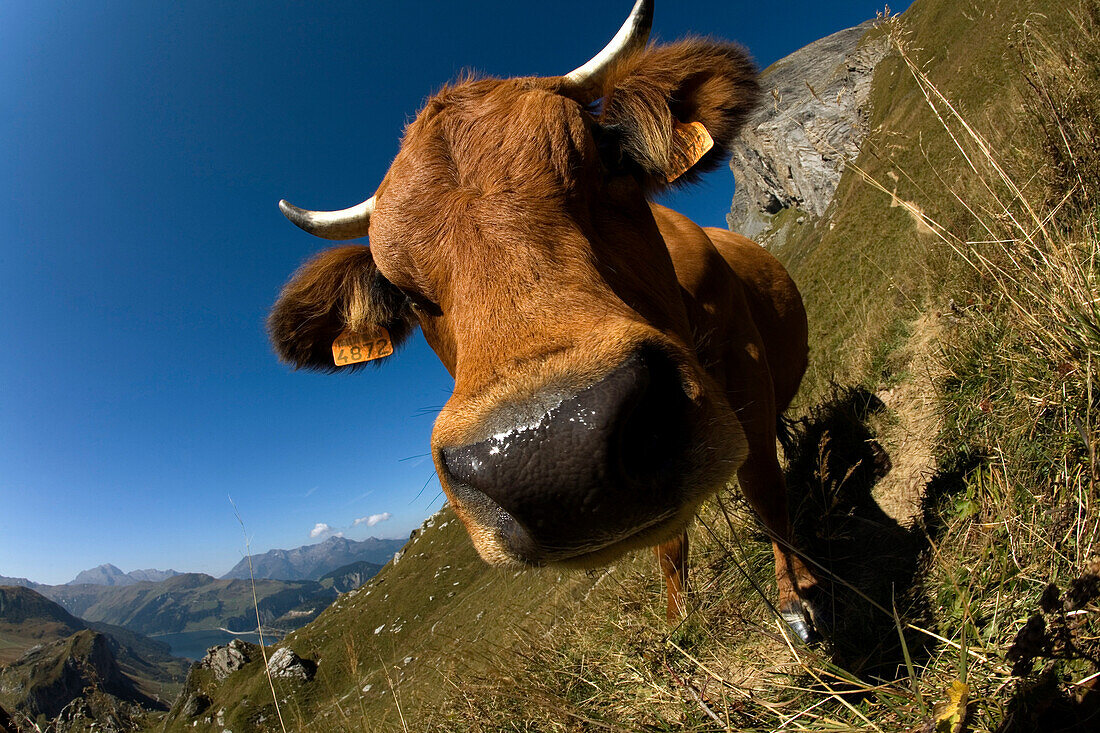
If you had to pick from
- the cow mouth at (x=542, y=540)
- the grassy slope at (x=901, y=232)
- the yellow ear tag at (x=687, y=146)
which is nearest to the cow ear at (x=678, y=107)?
the yellow ear tag at (x=687, y=146)

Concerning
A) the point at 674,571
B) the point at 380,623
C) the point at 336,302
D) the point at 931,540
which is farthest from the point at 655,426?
the point at 380,623

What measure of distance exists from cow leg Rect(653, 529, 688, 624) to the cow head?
8.00 ft

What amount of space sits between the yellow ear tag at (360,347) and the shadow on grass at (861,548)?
12.3 feet

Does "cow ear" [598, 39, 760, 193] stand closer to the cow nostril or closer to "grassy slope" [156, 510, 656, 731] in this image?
the cow nostril

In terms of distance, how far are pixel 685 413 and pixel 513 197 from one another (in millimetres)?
1356

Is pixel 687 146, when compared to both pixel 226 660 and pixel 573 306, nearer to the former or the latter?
pixel 573 306

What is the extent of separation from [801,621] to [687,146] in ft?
10.8

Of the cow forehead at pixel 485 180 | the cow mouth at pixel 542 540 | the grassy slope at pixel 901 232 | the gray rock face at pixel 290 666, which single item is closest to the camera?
the cow mouth at pixel 542 540

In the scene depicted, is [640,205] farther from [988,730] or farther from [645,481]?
[988,730]

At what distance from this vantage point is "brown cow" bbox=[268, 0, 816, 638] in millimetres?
1665

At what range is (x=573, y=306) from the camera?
2031 mm

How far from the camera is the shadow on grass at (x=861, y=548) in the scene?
271 cm

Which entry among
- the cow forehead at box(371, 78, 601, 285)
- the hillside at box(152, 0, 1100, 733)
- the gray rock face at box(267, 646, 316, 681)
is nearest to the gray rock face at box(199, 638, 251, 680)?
the gray rock face at box(267, 646, 316, 681)

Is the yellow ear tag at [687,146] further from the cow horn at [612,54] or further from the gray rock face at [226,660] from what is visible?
the gray rock face at [226,660]
